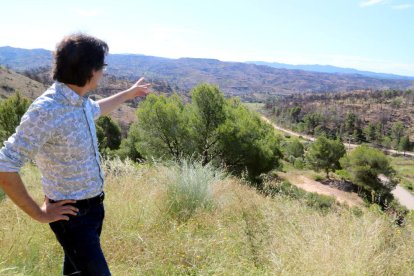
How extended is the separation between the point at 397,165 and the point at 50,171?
65.9 metres

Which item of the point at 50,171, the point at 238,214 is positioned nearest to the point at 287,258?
the point at 238,214

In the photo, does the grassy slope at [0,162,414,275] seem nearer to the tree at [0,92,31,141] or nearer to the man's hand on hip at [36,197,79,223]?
the man's hand on hip at [36,197,79,223]

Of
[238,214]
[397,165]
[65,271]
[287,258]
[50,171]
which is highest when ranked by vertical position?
[50,171]

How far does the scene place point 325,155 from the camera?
3794 cm

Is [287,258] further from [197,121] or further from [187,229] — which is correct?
[197,121]

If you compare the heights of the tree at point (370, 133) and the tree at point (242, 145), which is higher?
the tree at point (242, 145)

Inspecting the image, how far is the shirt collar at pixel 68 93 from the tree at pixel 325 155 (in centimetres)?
3817

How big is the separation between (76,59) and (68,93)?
0.56ft

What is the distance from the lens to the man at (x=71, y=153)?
1634 mm

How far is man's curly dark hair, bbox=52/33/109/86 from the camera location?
5.64 feet

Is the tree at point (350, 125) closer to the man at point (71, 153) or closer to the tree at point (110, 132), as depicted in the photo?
the tree at point (110, 132)

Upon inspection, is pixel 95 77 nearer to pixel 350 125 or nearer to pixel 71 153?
pixel 71 153

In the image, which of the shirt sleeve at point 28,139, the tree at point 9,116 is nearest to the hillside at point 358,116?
the tree at point 9,116

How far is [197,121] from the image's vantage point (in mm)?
15039
